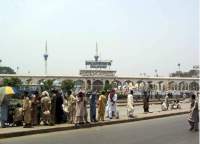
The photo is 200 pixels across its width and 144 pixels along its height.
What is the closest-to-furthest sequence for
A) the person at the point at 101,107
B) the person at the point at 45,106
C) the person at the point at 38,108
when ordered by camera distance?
the person at the point at 38,108 → the person at the point at 45,106 → the person at the point at 101,107

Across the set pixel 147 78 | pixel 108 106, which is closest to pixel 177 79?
pixel 147 78

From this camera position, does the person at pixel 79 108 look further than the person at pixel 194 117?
Yes

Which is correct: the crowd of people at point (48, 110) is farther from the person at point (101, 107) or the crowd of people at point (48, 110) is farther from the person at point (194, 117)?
the person at point (194, 117)

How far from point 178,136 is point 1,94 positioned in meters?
5.76

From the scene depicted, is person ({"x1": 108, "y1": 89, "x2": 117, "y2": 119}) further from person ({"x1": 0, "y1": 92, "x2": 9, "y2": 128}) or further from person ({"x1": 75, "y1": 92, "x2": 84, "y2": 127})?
person ({"x1": 0, "y1": 92, "x2": 9, "y2": 128})

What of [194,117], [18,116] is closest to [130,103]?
[194,117]

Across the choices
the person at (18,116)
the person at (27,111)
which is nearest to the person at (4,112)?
the person at (18,116)

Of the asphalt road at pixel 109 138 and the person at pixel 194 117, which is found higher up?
the person at pixel 194 117

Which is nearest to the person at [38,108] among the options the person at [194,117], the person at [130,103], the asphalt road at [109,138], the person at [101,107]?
the asphalt road at [109,138]

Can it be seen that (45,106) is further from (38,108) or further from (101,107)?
(101,107)

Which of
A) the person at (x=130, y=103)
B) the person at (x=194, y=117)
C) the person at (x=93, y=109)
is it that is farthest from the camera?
the person at (x=130, y=103)

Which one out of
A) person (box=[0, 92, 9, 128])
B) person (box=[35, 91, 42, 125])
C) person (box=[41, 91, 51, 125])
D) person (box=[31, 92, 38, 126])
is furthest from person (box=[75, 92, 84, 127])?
person (box=[0, 92, 9, 128])

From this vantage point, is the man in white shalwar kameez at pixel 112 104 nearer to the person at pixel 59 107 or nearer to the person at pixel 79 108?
the person at pixel 79 108

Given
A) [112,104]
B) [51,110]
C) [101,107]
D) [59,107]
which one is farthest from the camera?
[112,104]
